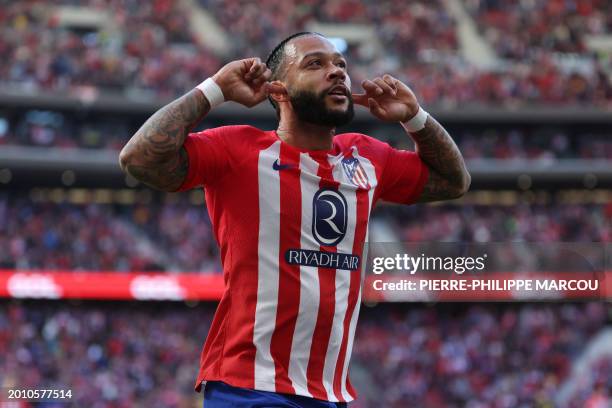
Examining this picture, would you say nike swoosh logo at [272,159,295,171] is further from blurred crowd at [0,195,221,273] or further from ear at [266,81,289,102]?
blurred crowd at [0,195,221,273]

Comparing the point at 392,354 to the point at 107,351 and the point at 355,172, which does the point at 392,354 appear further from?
the point at 355,172

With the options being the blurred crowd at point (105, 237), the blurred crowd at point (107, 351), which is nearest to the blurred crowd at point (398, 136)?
the blurred crowd at point (105, 237)

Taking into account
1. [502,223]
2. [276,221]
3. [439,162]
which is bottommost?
[276,221]

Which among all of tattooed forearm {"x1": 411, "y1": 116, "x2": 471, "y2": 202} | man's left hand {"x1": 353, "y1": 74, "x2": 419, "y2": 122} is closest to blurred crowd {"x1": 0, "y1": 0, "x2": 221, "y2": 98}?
tattooed forearm {"x1": 411, "y1": 116, "x2": 471, "y2": 202}

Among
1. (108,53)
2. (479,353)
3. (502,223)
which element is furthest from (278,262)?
(108,53)

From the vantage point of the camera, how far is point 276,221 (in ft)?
10.8

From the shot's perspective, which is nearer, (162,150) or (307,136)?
(162,150)

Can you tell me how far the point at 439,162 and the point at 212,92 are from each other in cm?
103

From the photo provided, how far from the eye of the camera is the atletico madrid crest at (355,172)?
3.50m

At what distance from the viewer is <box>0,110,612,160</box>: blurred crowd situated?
2512 centimetres

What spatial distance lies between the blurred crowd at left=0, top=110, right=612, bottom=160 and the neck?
22.3m

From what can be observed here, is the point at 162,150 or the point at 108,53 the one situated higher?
the point at 108,53

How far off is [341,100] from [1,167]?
2213 cm

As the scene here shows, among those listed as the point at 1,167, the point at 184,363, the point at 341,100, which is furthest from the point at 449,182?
the point at 1,167
